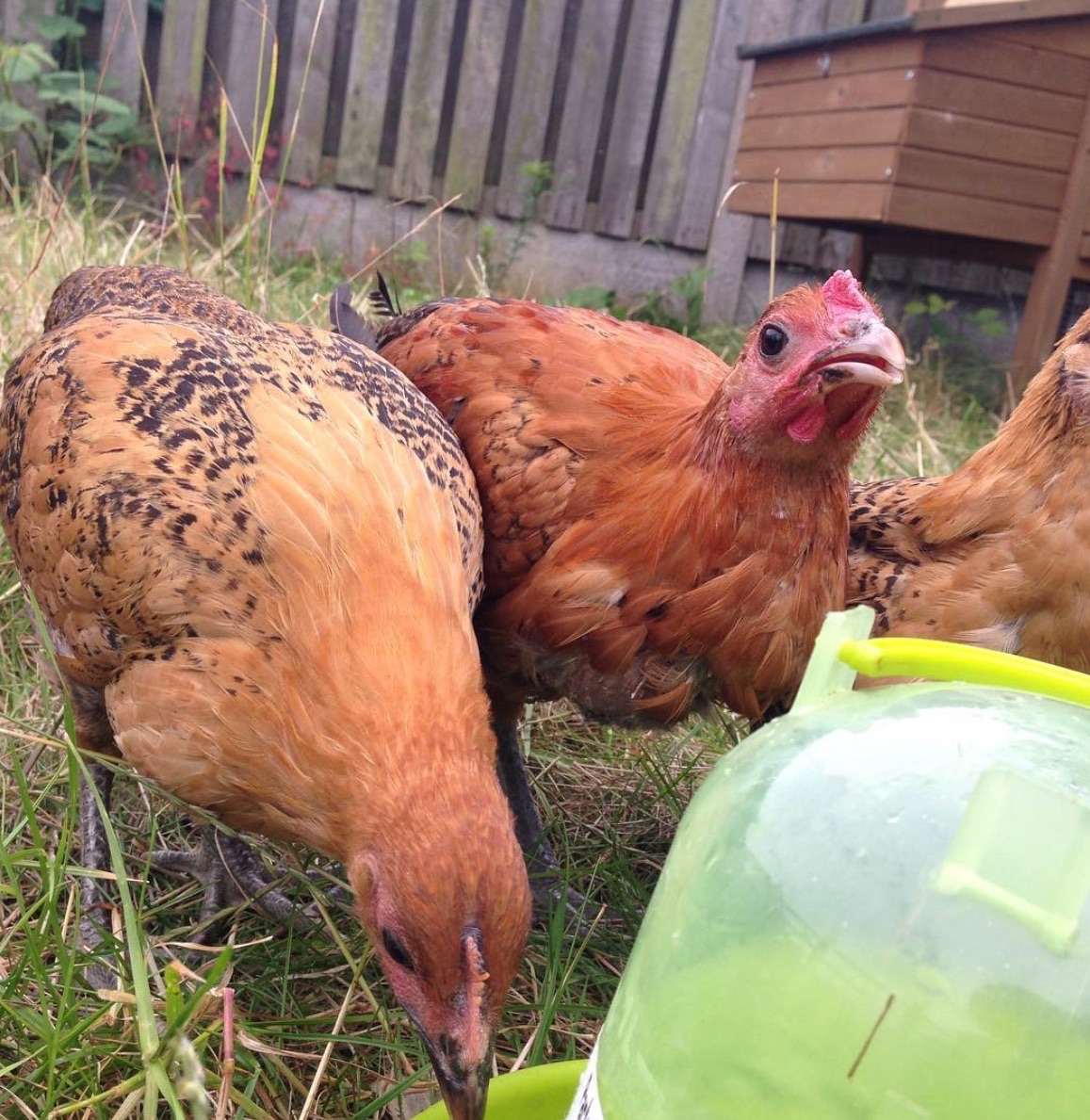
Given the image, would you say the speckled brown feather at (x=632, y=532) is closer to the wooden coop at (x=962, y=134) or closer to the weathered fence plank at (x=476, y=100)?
the wooden coop at (x=962, y=134)

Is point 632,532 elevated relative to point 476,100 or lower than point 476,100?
lower

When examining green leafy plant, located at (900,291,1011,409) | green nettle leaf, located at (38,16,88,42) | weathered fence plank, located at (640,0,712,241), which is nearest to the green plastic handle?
green leafy plant, located at (900,291,1011,409)

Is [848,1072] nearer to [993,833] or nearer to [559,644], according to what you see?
[993,833]

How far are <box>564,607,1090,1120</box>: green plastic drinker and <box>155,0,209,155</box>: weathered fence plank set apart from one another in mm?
6285

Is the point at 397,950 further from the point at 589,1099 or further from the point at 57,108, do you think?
the point at 57,108

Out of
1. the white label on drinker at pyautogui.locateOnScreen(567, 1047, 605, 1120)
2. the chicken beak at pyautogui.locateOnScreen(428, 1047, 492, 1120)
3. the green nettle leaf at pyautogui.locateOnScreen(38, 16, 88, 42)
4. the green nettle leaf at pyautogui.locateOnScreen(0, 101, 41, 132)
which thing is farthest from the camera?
the green nettle leaf at pyautogui.locateOnScreen(38, 16, 88, 42)

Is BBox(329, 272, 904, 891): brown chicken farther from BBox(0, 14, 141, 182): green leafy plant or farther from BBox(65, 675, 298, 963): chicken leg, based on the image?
BBox(0, 14, 141, 182): green leafy plant

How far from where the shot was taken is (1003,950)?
932 mm

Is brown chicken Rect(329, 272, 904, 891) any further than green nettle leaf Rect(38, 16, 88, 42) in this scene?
No

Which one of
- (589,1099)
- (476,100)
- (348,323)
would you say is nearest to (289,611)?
(589,1099)

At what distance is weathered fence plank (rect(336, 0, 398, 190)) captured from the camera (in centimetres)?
669

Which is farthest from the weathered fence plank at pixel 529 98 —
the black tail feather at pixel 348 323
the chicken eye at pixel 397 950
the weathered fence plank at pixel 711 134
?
the chicken eye at pixel 397 950

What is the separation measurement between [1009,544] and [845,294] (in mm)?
583

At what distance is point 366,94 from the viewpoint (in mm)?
6828
